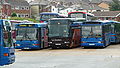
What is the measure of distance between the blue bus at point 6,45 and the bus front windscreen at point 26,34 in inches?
598

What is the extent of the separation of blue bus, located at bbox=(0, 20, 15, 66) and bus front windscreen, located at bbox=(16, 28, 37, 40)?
1519 centimetres

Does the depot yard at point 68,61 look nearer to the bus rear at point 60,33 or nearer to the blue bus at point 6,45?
the blue bus at point 6,45

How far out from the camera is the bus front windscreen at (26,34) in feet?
112

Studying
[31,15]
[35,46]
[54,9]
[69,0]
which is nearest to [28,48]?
[35,46]

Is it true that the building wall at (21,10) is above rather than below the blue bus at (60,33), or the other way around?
above

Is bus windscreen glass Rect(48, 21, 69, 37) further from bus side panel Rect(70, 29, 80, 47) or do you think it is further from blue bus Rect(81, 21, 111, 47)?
blue bus Rect(81, 21, 111, 47)

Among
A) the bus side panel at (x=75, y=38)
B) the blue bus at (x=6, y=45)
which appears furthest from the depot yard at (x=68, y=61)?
the bus side panel at (x=75, y=38)

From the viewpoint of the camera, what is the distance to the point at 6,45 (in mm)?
18312

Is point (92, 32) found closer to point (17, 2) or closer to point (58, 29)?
point (58, 29)

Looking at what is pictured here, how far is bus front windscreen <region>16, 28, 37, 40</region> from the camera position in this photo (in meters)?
34.3

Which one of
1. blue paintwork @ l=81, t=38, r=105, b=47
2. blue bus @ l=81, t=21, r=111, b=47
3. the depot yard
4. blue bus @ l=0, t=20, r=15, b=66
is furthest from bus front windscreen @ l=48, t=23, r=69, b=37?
blue bus @ l=0, t=20, r=15, b=66

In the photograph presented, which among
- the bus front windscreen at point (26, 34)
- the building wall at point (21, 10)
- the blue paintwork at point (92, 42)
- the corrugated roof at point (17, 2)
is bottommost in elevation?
the blue paintwork at point (92, 42)

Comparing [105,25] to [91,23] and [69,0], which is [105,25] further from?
[69,0]

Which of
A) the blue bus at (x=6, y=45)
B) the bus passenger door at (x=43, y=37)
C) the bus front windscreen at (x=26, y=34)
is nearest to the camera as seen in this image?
the blue bus at (x=6, y=45)
